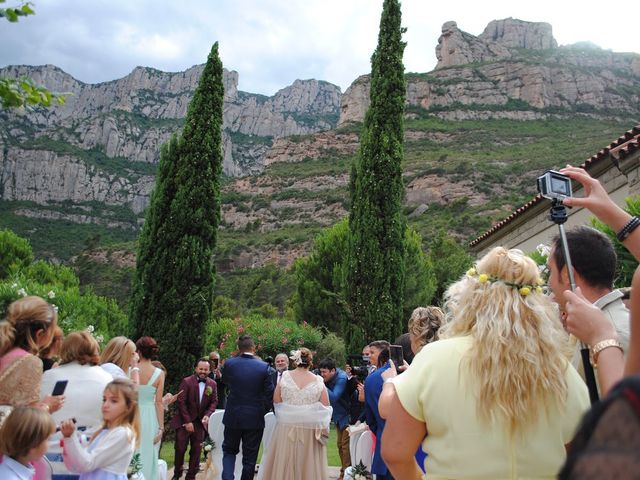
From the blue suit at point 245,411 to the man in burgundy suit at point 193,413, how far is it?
3.02ft

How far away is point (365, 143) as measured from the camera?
16.3 m

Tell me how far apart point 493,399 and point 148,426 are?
5.36 meters

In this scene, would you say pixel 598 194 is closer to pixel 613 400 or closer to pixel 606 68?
pixel 613 400

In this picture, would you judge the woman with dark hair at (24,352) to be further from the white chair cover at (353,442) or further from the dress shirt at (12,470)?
the white chair cover at (353,442)

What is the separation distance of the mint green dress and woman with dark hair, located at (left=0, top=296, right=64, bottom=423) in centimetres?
257

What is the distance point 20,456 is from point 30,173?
328 feet

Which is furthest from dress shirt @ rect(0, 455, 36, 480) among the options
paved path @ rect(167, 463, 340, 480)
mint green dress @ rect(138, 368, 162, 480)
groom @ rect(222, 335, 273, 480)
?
paved path @ rect(167, 463, 340, 480)

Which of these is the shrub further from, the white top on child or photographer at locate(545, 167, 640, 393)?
photographer at locate(545, 167, 640, 393)

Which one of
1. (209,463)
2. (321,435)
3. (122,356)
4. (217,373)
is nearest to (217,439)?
(209,463)

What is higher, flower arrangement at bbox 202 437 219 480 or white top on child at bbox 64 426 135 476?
white top on child at bbox 64 426 135 476

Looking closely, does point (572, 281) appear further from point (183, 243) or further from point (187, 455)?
point (183, 243)

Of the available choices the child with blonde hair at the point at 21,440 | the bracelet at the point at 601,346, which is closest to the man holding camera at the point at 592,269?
the bracelet at the point at 601,346

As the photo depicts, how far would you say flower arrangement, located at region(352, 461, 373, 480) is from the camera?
241 inches

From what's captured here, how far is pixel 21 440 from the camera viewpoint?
10.0 feet
